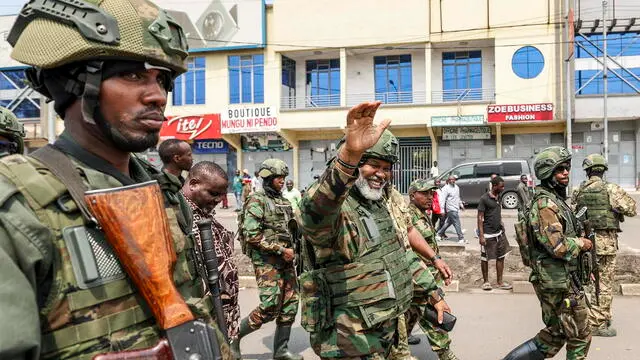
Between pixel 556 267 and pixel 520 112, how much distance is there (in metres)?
18.0

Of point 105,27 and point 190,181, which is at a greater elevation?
point 105,27

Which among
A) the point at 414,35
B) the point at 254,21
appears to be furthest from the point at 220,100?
the point at 414,35

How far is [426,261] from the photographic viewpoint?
516 cm

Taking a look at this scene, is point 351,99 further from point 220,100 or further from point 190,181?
point 190,181

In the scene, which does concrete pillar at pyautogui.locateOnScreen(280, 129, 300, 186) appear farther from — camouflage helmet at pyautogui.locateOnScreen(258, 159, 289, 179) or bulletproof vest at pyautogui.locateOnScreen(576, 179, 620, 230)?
camouflage helmet at pyautogui.locateOnScreen(258, 159, 289, 179)

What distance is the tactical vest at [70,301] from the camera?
1.19 m

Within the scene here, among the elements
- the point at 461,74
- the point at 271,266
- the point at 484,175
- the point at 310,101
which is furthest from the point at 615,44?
the point at 271,266

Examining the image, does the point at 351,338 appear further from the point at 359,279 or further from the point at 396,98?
the point at 396,98

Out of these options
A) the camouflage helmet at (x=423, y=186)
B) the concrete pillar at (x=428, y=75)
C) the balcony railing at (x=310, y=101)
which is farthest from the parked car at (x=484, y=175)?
the camouflage helmet at (x=423, y=186)

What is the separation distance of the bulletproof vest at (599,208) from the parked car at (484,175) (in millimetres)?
10651

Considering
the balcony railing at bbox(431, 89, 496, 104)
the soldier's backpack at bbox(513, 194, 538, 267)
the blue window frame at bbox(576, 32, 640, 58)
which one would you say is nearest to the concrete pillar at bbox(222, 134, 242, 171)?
the balcony railing at bbox(431, 89, 496, 104)

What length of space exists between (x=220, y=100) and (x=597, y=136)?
16654 mm

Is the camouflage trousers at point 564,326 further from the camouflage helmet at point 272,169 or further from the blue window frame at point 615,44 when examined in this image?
the blue window frame at point 615,44

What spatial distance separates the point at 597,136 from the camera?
21500mm
